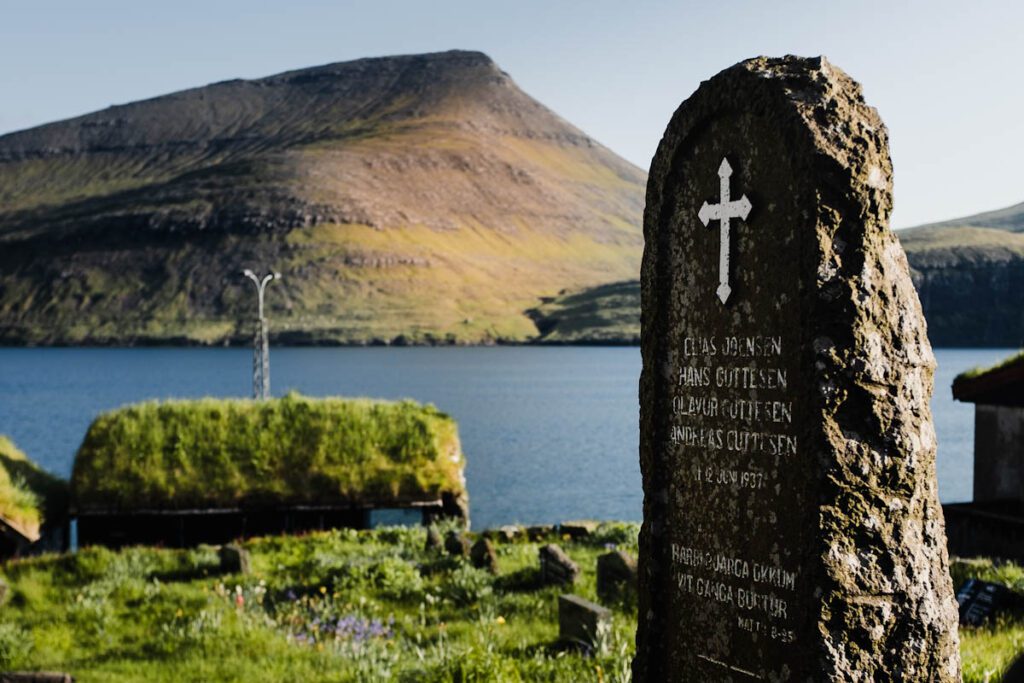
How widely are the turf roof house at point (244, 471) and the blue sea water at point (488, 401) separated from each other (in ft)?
48.3

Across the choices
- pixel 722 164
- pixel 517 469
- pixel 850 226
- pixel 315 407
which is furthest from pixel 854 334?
pixel 517 469

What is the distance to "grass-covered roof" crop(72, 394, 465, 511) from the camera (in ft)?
66.5

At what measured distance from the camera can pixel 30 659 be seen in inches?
436

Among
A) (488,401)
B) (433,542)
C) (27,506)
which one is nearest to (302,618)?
(433,542)

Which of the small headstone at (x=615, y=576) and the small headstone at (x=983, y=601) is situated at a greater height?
the small headstone at (x=983, y=601)

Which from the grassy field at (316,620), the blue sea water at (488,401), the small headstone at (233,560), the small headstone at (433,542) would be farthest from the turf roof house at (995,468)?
the blue sea water at (488,401)

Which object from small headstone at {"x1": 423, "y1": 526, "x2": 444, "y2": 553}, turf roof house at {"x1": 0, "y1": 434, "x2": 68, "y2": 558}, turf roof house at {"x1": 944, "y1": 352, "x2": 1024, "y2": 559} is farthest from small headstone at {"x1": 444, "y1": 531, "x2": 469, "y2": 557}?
turf roof house at {"x1": 0, "y1": 434, "x2": 68, "y2": 558}

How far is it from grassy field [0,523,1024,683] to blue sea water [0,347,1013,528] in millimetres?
20632

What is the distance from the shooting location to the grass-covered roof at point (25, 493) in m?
18.9

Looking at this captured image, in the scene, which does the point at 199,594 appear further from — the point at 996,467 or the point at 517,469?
the point at 517,469

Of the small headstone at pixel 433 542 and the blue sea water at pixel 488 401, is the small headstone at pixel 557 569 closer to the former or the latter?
the small headstone at pixel 433 542

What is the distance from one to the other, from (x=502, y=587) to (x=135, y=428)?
1002 cm

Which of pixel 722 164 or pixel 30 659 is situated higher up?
pixel 722 164

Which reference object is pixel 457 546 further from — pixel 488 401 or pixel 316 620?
pixel 488 401
